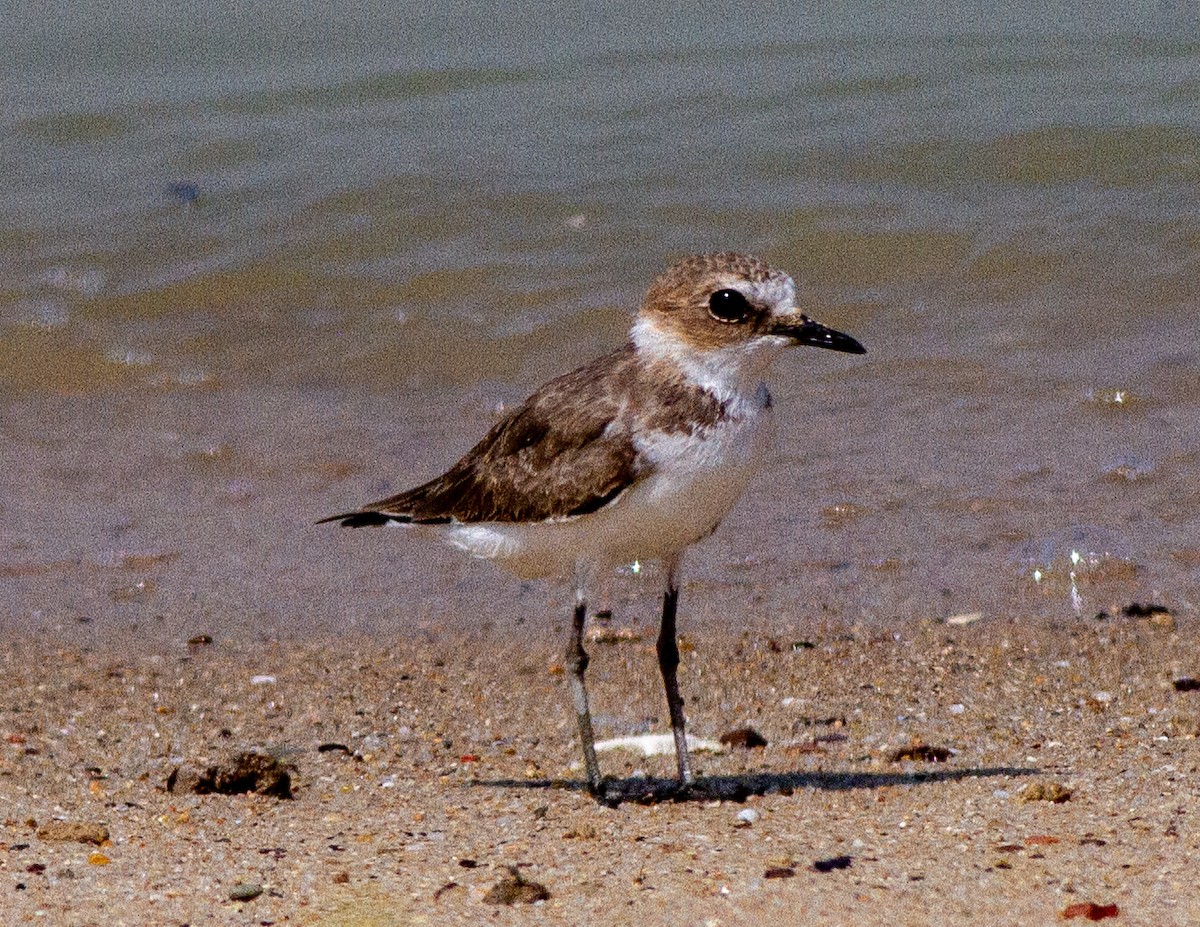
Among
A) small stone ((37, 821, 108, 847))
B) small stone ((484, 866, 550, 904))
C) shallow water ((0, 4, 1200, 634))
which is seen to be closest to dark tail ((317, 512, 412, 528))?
shallow water ((0, 4, 1200, 634))

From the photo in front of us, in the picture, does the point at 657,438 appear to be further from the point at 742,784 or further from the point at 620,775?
the point at 620,775

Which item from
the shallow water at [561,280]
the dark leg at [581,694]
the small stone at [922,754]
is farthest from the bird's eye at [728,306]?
the shallow water at [561,280]

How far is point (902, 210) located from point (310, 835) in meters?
8.27

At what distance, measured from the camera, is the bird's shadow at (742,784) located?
19.1ft

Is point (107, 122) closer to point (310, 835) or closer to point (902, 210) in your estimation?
point (902, 210)

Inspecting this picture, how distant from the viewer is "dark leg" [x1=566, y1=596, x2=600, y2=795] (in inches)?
230

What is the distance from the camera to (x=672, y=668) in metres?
6.17

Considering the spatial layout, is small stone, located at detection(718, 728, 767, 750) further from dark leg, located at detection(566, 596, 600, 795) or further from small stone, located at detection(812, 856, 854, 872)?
small stone, located at detection(812, 856, 854, 872)

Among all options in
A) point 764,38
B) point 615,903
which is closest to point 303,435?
point 615,903

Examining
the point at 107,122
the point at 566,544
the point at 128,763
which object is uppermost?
the point at 107,122

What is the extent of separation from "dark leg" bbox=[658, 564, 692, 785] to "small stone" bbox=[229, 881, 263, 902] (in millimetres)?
1595

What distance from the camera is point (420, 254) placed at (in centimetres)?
1245

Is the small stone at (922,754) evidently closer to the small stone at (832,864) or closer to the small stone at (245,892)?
the small stone at (832,864)

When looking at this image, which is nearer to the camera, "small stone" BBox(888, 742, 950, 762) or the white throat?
the white throat
